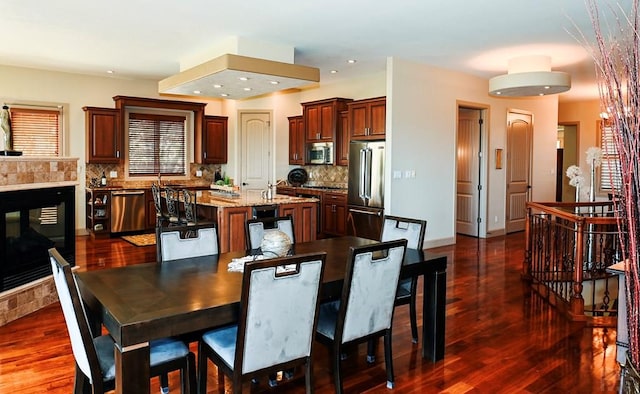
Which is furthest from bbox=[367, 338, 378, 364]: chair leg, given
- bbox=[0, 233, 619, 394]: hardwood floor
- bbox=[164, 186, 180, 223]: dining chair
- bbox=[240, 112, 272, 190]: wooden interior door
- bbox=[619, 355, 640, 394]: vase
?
bbox=[240, 112, 272, 190]: wooden interior door

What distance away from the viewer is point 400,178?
6.72 meters

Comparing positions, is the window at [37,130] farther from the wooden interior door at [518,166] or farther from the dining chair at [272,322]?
the wooden interior door at [518,166]

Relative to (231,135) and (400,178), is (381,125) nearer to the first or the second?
(400,178)

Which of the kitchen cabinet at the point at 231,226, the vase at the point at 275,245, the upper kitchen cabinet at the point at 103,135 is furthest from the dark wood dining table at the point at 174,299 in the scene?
the upper kitchen cabinet at the point at 103,135

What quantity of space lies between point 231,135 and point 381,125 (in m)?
3.92

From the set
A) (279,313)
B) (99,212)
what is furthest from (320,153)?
(279,313)

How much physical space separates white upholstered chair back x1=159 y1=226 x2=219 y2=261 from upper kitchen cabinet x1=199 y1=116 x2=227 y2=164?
633 cm

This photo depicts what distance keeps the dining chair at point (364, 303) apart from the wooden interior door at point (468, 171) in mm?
5934

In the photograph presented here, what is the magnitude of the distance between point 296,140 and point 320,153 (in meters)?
0.84

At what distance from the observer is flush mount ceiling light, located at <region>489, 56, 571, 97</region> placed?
235 inches

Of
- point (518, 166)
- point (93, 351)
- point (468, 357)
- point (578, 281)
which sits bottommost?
point (468, 357)

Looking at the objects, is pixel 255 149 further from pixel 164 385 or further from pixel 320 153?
pixel 164 385

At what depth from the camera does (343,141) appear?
311 inches

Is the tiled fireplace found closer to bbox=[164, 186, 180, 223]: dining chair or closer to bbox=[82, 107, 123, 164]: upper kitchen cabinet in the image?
bbox=[164, 186, 180, 223]: dining chair
